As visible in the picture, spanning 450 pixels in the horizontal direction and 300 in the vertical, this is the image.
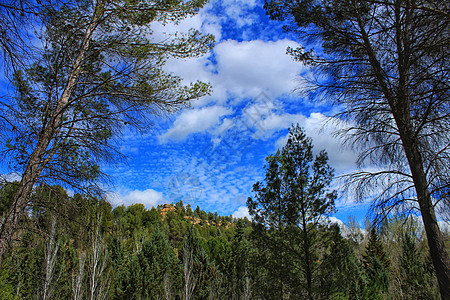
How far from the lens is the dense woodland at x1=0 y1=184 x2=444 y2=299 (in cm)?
470

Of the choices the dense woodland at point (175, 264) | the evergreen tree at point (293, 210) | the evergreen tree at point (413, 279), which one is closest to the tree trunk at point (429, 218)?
the dense woodland at point (175, 264)

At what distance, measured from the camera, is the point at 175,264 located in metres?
23.3

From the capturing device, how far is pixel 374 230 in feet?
17.1

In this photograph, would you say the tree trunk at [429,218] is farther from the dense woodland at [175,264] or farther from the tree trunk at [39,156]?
the tree trunk at [39,156]

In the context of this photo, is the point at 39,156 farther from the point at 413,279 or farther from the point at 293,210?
the point at 413,279

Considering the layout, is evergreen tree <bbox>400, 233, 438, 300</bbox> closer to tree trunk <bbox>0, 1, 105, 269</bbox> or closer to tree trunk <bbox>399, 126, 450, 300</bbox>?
tree trunk <bbox>399, 126, 450, 300</bbox>

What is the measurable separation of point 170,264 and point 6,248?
777 inches

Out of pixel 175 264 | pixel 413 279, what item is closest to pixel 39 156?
pixel 175 264

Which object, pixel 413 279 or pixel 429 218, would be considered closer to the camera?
pixel 429 218

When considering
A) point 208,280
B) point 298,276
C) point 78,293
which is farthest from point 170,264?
point 298,276

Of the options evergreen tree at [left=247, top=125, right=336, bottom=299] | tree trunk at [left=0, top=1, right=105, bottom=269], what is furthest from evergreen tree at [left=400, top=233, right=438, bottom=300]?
tree trunk at [left=0, top=1, right=105, bottom=269]

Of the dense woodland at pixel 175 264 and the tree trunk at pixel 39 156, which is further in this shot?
the dense woodland at pixel 175 264

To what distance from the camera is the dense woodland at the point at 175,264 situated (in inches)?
185

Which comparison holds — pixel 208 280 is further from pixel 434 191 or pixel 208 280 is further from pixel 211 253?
pixel 434 191
